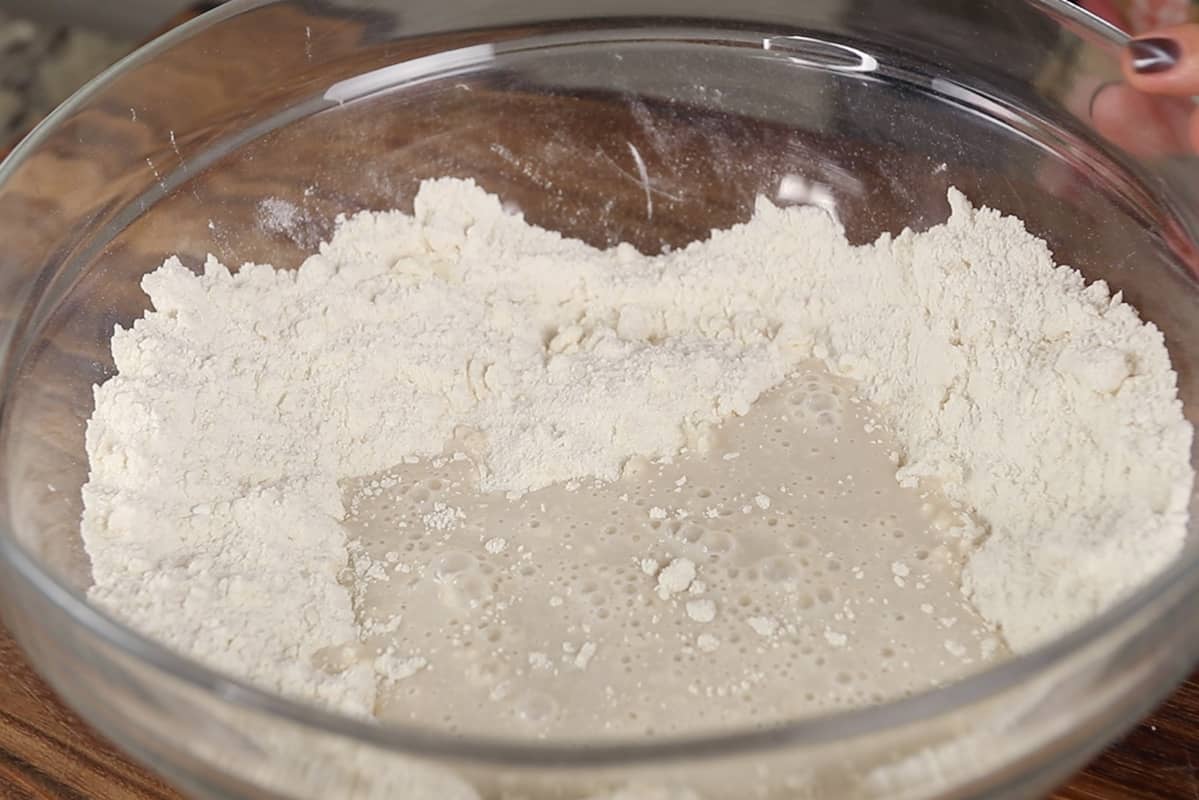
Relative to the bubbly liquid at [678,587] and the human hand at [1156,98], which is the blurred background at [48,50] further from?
the human hand at [1156,98]

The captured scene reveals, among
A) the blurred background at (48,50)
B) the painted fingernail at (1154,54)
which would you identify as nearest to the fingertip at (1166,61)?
the painted fingernail at (1154,54)

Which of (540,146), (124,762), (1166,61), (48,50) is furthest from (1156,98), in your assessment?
(48,50)

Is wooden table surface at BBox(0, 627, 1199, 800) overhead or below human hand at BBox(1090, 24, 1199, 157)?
below

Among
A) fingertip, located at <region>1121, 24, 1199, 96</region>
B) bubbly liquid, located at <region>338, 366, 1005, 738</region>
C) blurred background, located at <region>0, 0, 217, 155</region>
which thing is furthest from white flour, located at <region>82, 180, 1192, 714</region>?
blurred background, located at <region>0, 0, 217, 155</region>

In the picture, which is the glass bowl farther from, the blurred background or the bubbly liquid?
the blurred background

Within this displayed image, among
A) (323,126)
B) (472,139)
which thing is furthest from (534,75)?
(323,126)

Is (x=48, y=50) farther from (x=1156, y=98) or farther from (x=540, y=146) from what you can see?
(x=1156, y=98)
